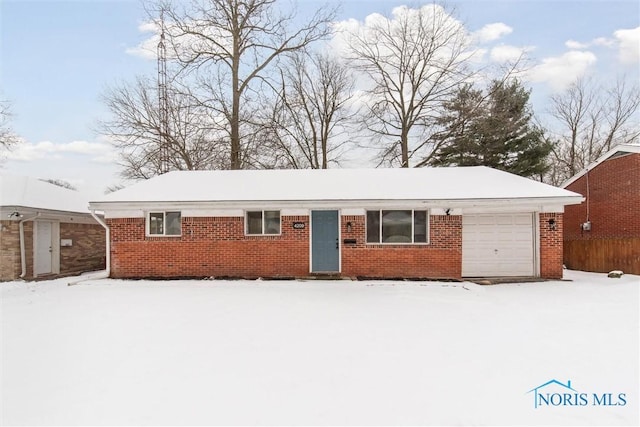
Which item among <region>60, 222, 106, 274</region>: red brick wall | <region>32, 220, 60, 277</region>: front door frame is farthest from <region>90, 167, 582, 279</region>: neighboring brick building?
<region>60, 222, 106, 274</region>: red brick wall

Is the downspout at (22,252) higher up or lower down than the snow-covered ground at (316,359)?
higher up

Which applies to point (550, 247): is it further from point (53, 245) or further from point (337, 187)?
point (53, 245)

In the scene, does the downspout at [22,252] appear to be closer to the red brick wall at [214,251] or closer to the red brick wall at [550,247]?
the red brick wall at [214,251]

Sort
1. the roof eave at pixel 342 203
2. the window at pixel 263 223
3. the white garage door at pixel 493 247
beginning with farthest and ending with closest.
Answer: the window at pixel 263 223 < the white garage door at pixel 493 247 < the roof eave at pixel 342 203

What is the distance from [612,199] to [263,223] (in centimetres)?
1409

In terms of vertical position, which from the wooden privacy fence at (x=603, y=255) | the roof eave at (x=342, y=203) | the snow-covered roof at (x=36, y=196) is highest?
the snow-covered roof at (x=36, y=196)

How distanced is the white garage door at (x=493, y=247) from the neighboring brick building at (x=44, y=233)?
563 inches

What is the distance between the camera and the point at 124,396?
3.72 meters

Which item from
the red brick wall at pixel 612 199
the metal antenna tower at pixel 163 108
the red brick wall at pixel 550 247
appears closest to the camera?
the red brick wall at pixel 550 247

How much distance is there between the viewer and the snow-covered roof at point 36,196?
1210 cm

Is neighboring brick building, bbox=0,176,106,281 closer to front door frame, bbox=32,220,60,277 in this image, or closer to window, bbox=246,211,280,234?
front door frame, bbox=32,220,60,277

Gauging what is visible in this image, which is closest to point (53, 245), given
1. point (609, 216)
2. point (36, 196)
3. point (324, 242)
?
point (36, 196)

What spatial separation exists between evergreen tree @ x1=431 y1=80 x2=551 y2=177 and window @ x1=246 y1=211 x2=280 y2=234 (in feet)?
45.3

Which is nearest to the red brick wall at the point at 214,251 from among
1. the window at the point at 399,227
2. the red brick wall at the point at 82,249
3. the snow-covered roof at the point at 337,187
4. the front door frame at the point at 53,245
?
the snow-covered roof at the point at 337,187
